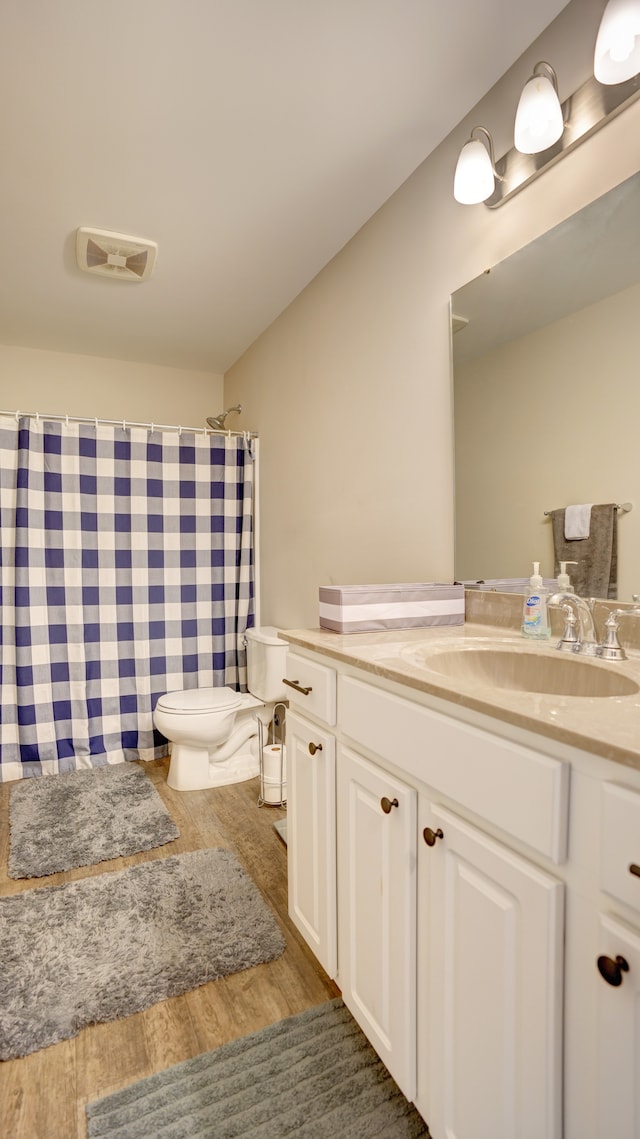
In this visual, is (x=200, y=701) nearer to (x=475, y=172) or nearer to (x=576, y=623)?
(x=576, y=623)

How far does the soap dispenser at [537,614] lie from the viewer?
1278 millimetres

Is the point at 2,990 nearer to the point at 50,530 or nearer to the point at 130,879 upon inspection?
the point at 130,879

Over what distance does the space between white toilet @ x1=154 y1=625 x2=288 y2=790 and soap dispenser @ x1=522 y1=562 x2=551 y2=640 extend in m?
1.43

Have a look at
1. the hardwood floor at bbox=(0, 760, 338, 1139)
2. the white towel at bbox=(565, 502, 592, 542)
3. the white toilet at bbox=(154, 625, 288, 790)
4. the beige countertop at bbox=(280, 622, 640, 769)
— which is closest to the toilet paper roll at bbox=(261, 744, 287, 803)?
the white toilet at bbox=(154, 625, 288, 790)

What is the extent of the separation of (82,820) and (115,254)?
7.50ft

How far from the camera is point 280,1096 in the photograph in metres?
1.11

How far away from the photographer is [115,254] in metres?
2.23

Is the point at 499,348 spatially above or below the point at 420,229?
below

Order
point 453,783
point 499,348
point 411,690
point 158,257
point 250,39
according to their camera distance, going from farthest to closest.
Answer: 1. point 158,257
2. point 499,348
3. point 250,39
4. point 411,690
5. point 453,783

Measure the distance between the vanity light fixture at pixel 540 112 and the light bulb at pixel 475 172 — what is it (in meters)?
0.15

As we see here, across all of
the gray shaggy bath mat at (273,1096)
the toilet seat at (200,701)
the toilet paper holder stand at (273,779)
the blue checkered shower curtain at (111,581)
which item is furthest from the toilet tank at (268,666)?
the gray shaggy bath mat at (273,1096)

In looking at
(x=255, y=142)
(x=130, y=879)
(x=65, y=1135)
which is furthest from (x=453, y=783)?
(x=255, y=142)

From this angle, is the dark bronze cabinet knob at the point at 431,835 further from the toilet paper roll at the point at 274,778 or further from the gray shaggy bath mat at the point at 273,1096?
the toilet paper roll at the point at 274,778

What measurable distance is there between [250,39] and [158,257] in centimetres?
107
